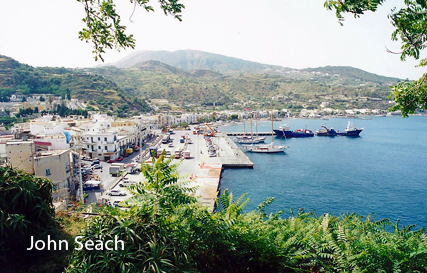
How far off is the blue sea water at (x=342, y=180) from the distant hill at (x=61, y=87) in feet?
136

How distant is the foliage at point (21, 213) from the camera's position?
307 centimetres

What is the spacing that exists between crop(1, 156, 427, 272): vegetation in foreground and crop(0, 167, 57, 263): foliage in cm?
15

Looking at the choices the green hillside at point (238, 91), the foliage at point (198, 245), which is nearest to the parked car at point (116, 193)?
the foliage at point (198, 245)

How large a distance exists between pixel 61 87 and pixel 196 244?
7597cm

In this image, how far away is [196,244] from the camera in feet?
10.0

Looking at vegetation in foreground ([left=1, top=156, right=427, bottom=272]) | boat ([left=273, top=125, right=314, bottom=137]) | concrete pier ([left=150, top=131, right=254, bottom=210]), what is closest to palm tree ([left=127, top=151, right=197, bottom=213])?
vegetation in foreground ([left=1, top=156, right=427, bottom=272])

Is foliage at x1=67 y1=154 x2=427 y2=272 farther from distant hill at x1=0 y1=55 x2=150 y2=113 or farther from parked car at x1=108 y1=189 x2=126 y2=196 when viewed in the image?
distant hill at x1=0 y1=55 x2=150 y2=113

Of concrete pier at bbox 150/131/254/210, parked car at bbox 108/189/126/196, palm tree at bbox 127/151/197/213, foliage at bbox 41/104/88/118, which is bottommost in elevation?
concrete pier at bbox 150/131/254/210

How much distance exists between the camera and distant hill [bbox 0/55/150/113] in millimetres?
61156

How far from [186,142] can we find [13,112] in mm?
31466

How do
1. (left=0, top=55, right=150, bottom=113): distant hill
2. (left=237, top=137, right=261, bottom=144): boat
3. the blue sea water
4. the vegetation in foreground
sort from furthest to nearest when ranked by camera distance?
(left=0, top=55, right=150, bottom=113): distant hill, (left=237, top=137, right=261, bottom=144): boat, the blue sea water, the vegetation in foreground

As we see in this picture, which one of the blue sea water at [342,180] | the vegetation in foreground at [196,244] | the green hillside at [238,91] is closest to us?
the vegetation in foreground at [196,244]

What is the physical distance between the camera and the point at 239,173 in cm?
2647

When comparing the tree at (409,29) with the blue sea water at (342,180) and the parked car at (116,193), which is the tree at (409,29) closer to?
the blue sea water at (342,180)
